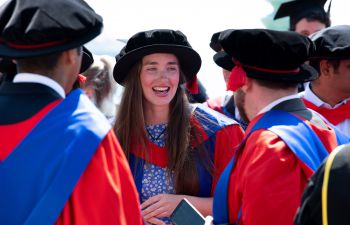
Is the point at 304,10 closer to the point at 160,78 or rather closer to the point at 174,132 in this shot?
the point at 160,78

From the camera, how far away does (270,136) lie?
2805 millimetres

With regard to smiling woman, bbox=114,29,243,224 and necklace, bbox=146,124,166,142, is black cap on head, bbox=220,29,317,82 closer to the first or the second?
smiling woman, bbox=114,29,243,224

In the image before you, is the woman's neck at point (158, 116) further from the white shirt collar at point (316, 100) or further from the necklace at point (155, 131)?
the white shirt collar at point (316, 100)

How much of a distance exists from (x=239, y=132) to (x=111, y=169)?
1883mm

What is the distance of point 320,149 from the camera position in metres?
2.88

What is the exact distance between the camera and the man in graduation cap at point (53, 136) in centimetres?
219

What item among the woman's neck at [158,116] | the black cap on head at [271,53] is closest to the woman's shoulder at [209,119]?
the woman's neck at [158,116]

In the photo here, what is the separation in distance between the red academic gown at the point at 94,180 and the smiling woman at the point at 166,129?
1404 mm

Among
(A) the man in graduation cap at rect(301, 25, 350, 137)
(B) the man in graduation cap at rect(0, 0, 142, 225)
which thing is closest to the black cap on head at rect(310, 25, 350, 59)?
(A) the man in graduation cap at rect(301, 25, 350, 137)

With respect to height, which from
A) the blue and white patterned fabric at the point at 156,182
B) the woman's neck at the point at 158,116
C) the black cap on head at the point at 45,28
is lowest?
the blue and white patterned fabric at the point at 156,182

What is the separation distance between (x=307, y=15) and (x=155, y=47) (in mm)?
2360

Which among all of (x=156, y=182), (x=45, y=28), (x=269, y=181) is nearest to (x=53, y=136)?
(x=45, y=28)

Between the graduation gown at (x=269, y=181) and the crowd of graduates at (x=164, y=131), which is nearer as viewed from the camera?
the crowd of graduates at (x=164, y=131)

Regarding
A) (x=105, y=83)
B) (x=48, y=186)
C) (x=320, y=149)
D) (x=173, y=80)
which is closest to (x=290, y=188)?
(x=320, y=149)
